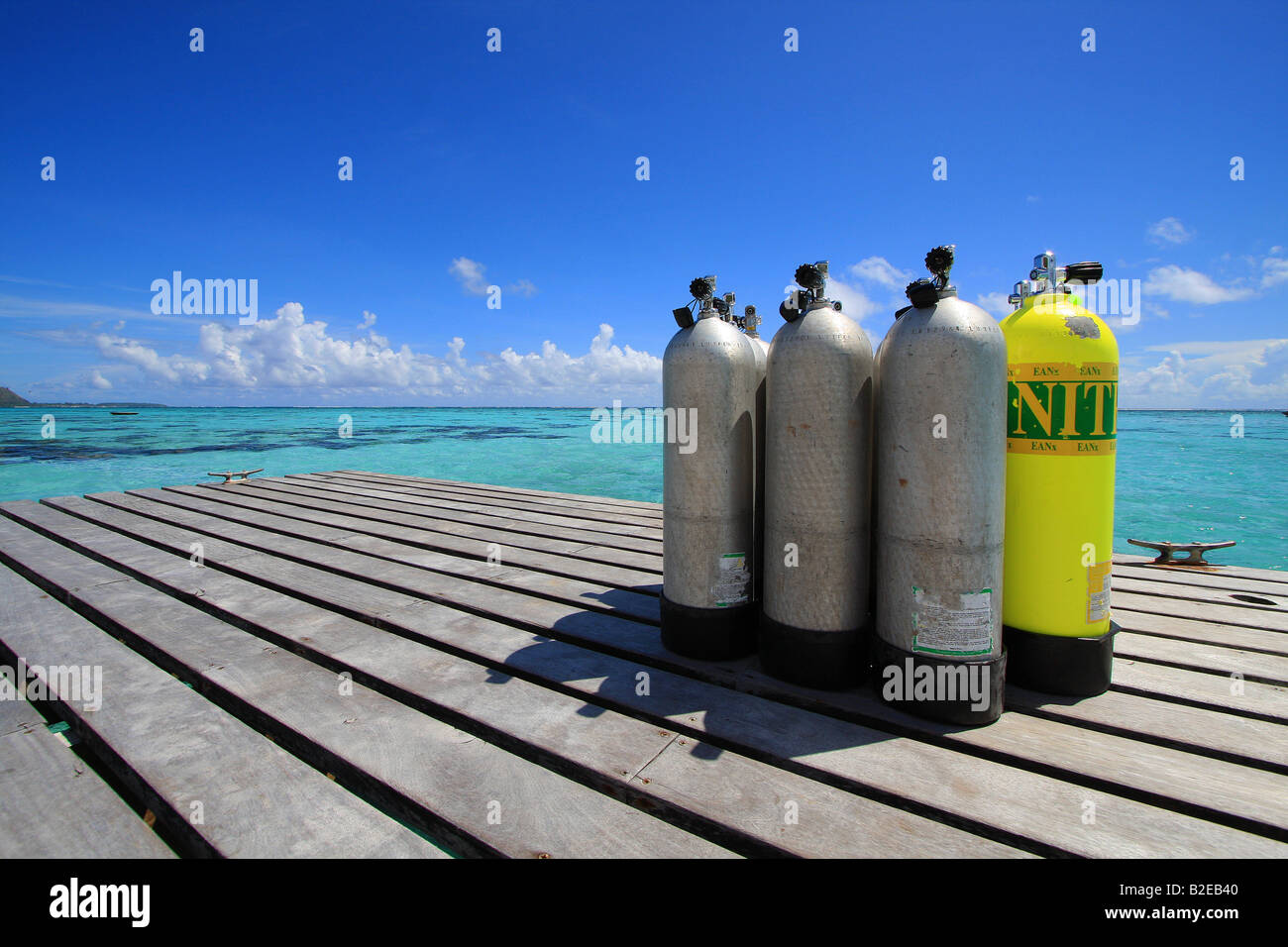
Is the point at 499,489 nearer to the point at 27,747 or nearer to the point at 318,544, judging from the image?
the point at 318,544

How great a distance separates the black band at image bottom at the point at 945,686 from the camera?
6.05 ft

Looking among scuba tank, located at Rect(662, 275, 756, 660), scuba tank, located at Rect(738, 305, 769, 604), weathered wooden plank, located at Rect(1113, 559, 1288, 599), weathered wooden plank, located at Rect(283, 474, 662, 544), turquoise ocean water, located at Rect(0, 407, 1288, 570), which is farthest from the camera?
turquoise ocean water, located at Rect(0, 407, 1288, 570)

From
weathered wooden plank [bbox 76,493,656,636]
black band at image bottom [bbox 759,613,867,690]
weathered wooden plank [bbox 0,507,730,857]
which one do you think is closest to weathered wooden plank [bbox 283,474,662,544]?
weathered wooden plank [bbox 76,493,656,636]

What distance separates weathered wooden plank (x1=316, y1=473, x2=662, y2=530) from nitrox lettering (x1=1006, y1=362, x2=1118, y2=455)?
316cm

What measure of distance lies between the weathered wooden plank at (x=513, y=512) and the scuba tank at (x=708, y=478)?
6.45ft

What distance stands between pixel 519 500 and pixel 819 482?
15.0 feet

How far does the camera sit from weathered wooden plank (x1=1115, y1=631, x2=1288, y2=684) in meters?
2.18

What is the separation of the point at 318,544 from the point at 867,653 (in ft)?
12.5

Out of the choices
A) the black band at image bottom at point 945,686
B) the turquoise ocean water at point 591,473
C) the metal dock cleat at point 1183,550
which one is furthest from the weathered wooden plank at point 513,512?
the turquoise ocean water at point 591,473

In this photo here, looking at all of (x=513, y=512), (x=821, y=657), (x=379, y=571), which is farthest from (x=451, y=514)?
(x=821, y=657)

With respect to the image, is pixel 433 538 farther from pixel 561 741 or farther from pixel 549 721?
pixel 561 741

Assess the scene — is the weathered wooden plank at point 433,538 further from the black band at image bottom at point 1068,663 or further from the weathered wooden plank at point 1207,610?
the weathered wooden plank at point 1207,610

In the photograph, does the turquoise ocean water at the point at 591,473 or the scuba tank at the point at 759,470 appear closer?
the scuba tank at the point at 759,470

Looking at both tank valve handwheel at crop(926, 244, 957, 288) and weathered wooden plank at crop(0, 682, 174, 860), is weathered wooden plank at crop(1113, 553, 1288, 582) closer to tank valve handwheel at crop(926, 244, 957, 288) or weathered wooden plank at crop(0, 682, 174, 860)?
tank valve handwheel at crop(926, 244, 957, 288)
